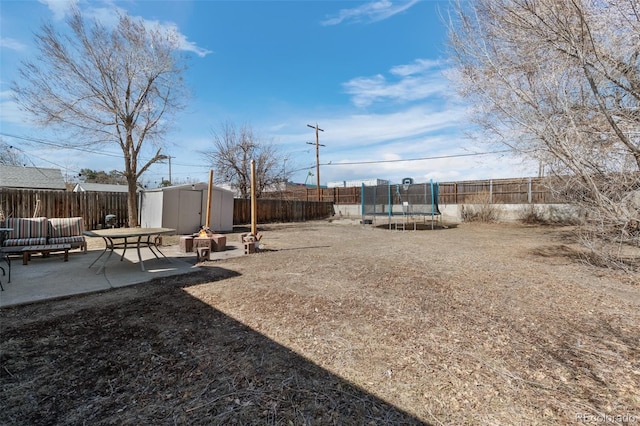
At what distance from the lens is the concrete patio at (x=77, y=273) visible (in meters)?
3.75

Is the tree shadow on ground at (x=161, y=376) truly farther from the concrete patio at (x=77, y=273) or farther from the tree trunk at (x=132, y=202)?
the tree trunk at (x=132, y=202)

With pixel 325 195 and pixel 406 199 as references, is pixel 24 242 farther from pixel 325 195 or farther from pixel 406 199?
pixel 325 195

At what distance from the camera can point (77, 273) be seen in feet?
15.5

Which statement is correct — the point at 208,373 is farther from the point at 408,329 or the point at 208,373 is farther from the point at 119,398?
the point at 408,329

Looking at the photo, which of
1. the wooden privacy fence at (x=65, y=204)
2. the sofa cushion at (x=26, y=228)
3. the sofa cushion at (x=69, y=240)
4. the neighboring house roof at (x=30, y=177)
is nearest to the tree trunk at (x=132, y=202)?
the wooden privacy fence at (x=65, y=204)

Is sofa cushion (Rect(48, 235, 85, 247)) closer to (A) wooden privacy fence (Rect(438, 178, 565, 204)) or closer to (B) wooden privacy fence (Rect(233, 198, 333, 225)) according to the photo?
(B) wooden privacy fence (Rect(233, 198, 333, 225))

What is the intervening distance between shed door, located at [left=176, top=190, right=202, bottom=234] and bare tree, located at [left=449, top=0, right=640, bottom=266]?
9.77 metres

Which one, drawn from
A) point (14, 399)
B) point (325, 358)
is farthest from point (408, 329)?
point (14, 399)

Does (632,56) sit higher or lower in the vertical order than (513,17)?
lower

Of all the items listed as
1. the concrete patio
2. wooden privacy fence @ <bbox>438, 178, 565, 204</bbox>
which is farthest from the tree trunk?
wooden privacy fence @ <bbox>438, 178, 565, 204</bbox>

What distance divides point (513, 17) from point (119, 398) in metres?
5.76

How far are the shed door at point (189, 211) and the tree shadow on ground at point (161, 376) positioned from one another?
26.4ft

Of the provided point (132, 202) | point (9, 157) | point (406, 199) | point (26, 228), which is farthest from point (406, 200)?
point (9, 157)

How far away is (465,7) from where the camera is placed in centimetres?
431
